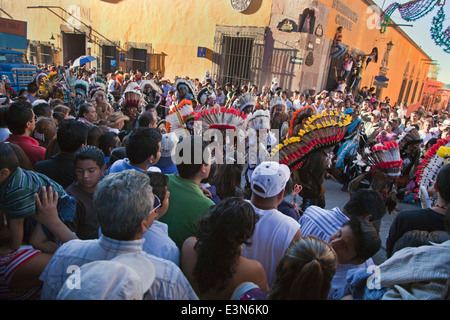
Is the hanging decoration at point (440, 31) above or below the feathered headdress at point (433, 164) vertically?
above

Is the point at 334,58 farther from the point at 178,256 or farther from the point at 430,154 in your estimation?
the point at 178,256

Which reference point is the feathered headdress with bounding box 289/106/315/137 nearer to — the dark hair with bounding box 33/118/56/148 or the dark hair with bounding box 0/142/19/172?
the dark hair with bounding box 33/118/56/148

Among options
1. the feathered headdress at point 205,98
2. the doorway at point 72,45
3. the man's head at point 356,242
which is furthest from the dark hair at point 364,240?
the doorway at point 72,45

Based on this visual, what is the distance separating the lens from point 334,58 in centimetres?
1580

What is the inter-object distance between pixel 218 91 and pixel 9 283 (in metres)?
10.3

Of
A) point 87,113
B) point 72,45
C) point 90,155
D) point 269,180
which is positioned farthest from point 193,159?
point 72,45

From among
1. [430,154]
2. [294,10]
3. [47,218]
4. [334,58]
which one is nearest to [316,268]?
[47,218]

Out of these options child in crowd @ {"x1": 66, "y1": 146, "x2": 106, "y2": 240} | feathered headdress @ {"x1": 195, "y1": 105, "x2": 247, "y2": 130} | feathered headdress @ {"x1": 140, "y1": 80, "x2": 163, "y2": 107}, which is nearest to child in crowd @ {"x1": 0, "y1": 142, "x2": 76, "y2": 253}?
child in crowd @ {"x1": 66, "y1": 146, "x2": 106, "y2": 240}

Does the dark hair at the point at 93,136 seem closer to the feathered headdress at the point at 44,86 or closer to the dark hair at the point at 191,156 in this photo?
the dark hair at the point at 191,156

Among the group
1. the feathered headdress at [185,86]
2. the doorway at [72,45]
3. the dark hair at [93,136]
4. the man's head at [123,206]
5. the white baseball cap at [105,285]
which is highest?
the doorway at [72,45]

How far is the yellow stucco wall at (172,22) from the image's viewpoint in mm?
14461

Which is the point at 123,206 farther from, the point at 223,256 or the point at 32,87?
the point at 32,87

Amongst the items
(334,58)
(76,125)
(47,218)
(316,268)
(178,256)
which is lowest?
(178,256)

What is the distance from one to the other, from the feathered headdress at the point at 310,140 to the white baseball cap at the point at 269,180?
1.58m
